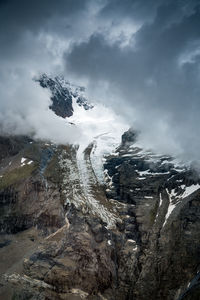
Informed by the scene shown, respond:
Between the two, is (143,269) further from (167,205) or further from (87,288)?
(167,205)

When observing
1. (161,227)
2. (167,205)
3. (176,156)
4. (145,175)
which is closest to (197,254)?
(161,227)

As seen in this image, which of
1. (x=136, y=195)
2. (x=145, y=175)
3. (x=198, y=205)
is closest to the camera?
(x=198, y=205)

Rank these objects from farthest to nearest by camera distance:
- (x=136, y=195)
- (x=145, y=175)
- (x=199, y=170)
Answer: (x=145, y=175) → (x=136, y=195) → (x=199, y=170)

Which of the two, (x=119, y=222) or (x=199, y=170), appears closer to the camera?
(x=119, y=222)
